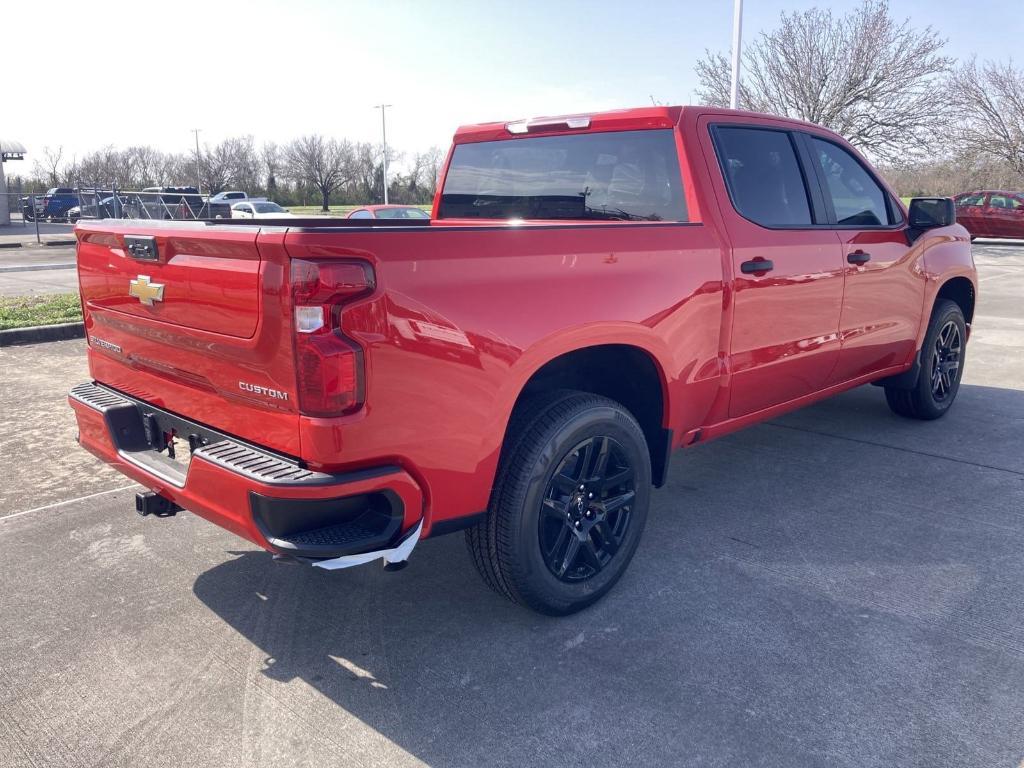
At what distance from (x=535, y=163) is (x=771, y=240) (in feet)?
4.07

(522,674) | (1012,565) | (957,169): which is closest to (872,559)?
(1012,565)

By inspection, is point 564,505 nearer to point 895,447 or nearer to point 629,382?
point 629,382

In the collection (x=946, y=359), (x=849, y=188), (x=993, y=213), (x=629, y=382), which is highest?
(x=849, y=188)

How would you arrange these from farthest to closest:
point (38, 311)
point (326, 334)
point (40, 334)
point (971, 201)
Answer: point (971, 201) < point (38, 311) < point (40, 334) < point (326, 334)

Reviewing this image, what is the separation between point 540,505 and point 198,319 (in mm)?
1316

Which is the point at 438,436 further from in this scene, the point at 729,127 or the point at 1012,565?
the point at 1012,565

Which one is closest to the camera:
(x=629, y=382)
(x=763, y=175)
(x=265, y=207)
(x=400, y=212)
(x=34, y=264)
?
(x=629, y=382)

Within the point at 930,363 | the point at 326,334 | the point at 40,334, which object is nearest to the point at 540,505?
the point at 326,334

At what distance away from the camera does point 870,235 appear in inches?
182

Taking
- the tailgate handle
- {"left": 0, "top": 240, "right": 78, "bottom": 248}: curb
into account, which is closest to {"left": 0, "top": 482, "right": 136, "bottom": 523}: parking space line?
the tailgate handle

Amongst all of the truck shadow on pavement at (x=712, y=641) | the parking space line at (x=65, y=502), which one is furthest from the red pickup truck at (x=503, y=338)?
the parking space line at (x=65, y=502)

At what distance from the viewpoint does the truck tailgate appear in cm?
243

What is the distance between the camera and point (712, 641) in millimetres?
3033

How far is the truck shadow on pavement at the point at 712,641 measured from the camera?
2516 millimetres
